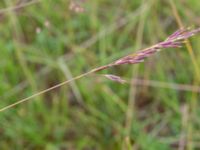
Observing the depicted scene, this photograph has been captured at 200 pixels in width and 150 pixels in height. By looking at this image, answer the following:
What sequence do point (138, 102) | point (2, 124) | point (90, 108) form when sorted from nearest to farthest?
point (2, 124), point (90, 108), point (138, 102)

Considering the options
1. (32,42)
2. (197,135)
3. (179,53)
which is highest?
(32,42)

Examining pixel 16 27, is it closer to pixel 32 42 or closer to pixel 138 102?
pixel 32 42

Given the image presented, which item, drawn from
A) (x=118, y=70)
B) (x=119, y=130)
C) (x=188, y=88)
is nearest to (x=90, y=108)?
(x=119, y=130)

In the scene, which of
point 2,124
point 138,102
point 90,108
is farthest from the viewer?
point 138,102

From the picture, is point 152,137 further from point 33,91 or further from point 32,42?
point 32,42

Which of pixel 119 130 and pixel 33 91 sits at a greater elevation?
pixel 33 91

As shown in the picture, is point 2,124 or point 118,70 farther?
point 118,70

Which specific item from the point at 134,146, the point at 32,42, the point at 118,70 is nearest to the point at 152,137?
the point at 134,146
